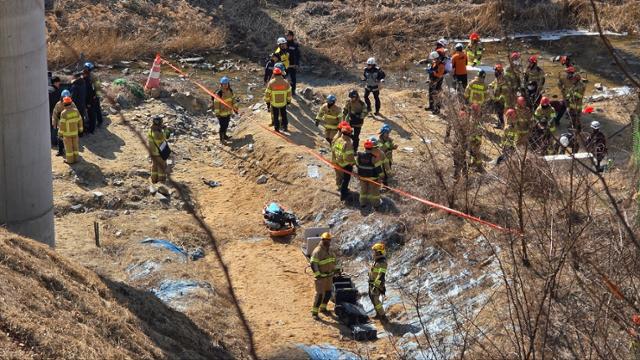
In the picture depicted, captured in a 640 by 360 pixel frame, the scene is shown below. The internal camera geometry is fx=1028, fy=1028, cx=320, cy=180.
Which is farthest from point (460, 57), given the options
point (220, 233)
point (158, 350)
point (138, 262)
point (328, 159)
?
point (158, 350)

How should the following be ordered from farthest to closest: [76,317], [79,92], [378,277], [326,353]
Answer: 1. [79,92]
2. [378,277]
3. [326,353]
4. [76,317]

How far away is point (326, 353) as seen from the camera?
15.1 m

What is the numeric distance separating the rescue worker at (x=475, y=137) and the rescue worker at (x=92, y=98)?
7.97m

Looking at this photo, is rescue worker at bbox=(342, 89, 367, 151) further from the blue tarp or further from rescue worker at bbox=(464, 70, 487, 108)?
the blue tarp

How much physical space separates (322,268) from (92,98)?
26.0 ft

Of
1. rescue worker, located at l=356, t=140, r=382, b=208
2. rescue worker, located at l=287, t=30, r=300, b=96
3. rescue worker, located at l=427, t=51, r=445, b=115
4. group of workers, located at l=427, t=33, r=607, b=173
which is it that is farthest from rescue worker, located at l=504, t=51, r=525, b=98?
rescue worker, located at l=287, t=30, r=300, b=96

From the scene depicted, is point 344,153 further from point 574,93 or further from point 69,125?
point 574,93

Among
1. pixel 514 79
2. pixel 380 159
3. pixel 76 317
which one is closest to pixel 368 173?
pixel 380 159

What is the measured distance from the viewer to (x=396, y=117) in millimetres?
23453

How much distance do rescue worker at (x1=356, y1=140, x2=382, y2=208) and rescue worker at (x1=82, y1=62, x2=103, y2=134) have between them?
6.27 metres

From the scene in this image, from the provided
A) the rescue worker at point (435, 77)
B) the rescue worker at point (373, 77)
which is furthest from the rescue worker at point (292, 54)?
the rescue worker at point (435, 77)

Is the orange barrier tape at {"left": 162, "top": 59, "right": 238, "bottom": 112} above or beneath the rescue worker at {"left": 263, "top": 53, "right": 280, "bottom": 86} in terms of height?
beneath

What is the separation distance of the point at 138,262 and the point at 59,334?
5490mm

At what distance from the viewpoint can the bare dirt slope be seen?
37.2 ft
